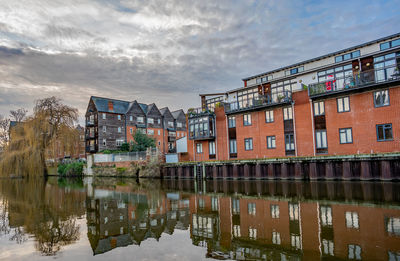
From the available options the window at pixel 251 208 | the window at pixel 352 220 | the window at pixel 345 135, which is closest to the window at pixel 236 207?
the window at pixel 251 208

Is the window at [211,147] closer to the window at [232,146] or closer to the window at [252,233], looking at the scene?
the window at [232,146]

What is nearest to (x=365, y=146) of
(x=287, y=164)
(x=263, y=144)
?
(x=287, y=164)

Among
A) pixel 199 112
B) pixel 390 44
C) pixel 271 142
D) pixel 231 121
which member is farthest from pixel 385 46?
pixel 199 112

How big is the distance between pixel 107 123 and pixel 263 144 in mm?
38879

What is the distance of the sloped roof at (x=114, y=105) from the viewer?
59316mm

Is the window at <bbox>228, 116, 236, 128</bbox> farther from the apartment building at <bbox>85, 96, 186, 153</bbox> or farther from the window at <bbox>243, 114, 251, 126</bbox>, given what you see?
the apartment building at <bbox>85, 96, 186, 153</bbox>

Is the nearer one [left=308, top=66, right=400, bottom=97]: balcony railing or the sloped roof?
[left=308, top=66, right=400, bottom=97]: balcony railing

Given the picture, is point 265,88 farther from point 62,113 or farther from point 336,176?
point 62,113

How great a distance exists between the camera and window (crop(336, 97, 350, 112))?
84.6 ft

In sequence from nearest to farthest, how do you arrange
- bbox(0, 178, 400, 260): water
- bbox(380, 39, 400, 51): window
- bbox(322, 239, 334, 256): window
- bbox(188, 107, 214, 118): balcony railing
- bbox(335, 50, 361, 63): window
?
bbox(322, 239, 334, 256): window < bbox(0, 178, 400, 260): water < bbox(380, 39, 400, 51): window < bbox(335, 50, 361, 63): window < bbox(188, 107, 214, 118): balcony railing

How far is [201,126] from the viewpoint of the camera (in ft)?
119

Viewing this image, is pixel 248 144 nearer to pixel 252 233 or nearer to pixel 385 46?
pixel 385 46

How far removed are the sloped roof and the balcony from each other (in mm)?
34200

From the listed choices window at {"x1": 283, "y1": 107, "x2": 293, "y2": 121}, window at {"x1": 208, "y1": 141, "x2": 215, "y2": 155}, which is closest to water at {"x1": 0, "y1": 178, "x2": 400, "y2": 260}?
window at {"x1": 283, "y1": 107, "x2": 293, "y2": 121}
